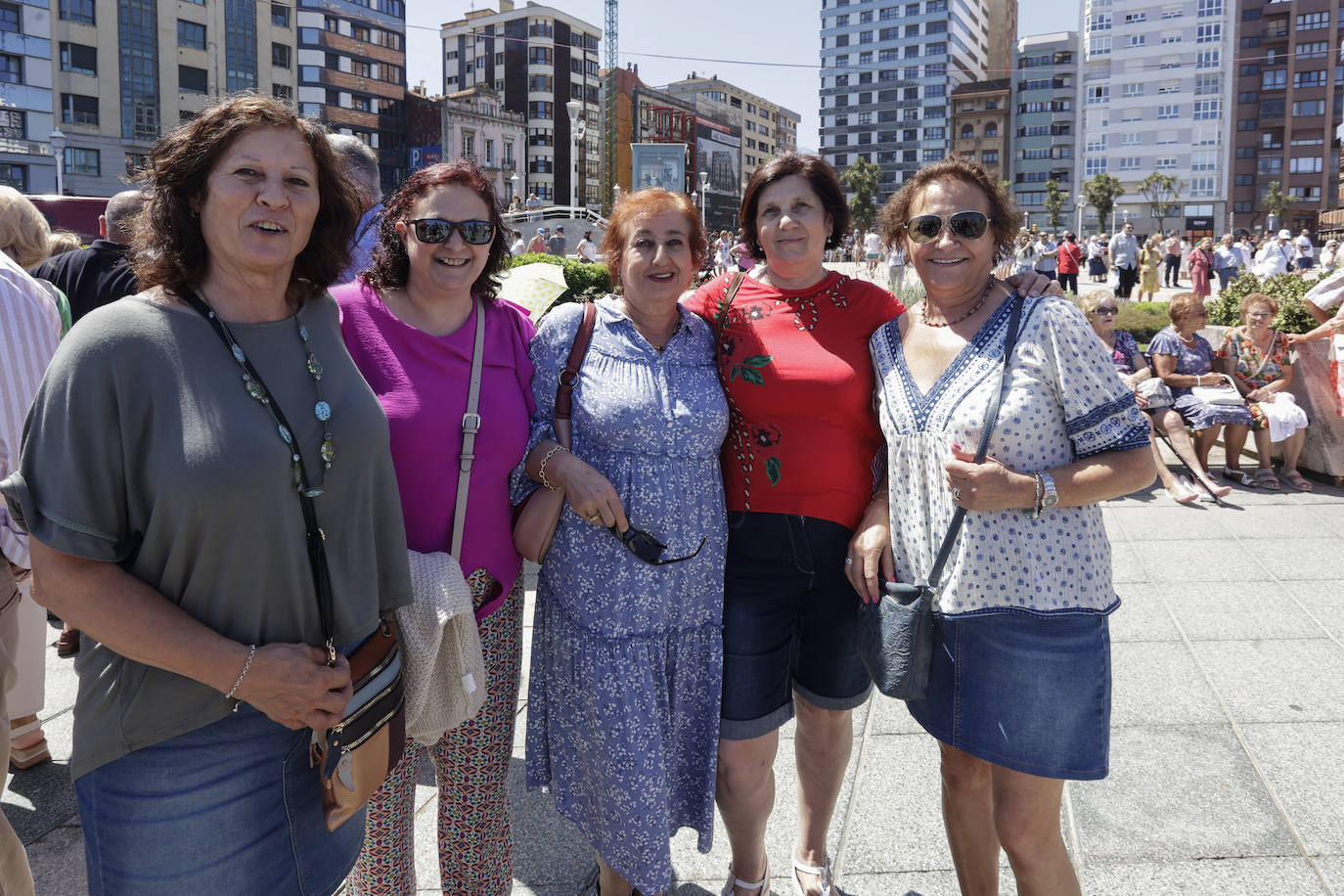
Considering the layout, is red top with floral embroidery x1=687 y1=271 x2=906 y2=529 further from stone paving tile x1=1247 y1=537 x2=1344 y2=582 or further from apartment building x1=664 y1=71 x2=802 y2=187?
apartment building x1=664 y1=71 x2=802 y2=187

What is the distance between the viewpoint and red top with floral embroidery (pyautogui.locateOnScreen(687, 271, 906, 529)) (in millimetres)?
2668

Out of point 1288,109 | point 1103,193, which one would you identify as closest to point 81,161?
point 1103,193

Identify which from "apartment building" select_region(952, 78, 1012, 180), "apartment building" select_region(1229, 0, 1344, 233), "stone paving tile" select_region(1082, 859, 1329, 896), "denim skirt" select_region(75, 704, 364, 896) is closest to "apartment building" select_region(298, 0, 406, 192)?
"apartment building" select_region(952, 78, 1012, 180)

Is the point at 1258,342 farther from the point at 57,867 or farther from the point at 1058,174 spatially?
the point at 1058,174

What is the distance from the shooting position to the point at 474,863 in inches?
98.4

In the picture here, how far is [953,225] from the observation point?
241cm

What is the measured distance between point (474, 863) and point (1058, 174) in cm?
11045

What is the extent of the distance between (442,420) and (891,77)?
125 metres

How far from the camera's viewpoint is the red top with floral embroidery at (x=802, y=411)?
8.75ft

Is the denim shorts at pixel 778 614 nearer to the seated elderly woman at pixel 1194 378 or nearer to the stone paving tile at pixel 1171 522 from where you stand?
the stone paving tile at pixel 1171 522

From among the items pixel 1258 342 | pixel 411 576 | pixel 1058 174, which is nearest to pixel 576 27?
pixel 1058 174

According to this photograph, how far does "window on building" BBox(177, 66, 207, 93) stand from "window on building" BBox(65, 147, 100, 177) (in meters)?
6.76

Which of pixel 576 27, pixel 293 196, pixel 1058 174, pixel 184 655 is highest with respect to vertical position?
pixel 576 27

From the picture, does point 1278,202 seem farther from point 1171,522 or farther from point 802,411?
point 802,411
